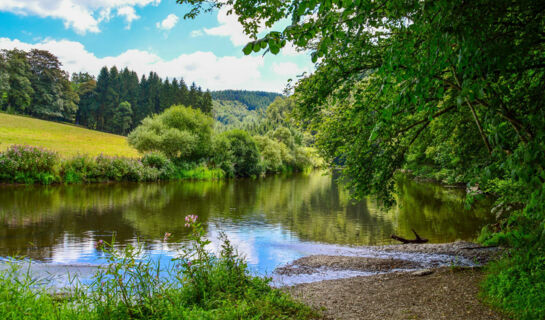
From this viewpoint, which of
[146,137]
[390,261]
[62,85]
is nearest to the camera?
[390,261]

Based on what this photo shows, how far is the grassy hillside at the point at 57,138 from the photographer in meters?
50.0

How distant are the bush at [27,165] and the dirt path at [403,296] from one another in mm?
31781

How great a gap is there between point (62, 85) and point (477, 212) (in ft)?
305

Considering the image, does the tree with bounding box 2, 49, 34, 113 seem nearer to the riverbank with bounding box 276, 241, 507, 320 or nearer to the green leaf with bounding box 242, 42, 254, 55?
the riverbank with bounding box 276, 241, 507, 320

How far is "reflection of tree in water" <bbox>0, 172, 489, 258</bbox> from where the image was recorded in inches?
590

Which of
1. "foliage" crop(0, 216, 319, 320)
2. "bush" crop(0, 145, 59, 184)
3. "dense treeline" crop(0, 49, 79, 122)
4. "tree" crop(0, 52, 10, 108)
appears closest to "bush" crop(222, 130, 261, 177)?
"bush" crop(0, 145, 59, 184)

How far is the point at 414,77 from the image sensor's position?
3.11 m

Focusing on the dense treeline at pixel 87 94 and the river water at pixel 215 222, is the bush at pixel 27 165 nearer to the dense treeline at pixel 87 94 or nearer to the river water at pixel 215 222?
the river water at pixel 215 222

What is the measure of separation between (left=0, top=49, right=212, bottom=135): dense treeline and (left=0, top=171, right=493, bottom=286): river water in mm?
57228

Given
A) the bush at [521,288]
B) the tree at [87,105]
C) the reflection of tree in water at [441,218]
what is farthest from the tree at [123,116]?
the bush at [521,288]

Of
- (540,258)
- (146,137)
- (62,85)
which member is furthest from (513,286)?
(62,85)

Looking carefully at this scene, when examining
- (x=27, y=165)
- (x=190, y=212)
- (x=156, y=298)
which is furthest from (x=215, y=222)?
(x=27, y=165)

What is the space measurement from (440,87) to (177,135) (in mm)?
43911

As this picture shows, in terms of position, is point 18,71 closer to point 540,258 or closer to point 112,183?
point 112,183
